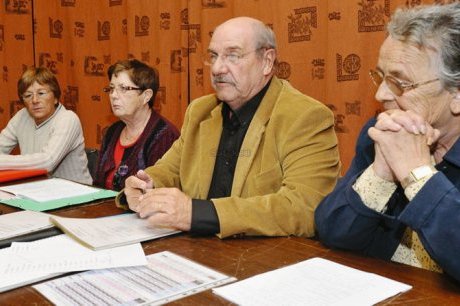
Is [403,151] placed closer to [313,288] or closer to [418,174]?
[418,174]

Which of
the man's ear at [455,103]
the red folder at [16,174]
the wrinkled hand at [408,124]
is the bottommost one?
the red folder at [16,174]

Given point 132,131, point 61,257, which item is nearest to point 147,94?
point 132,131

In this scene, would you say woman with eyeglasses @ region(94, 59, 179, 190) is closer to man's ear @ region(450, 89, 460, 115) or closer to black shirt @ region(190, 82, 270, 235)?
black shirt @ region(190, 82, 270, 235)

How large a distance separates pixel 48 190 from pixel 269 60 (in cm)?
102

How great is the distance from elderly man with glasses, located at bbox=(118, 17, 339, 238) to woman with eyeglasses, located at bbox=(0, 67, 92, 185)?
1.21 m

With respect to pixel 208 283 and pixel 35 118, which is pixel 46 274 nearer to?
pixel 208 283

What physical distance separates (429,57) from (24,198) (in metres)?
1.50

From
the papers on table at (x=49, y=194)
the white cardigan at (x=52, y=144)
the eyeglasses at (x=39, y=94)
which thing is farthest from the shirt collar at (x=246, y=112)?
the eyeglasses at (x=39, y=94)

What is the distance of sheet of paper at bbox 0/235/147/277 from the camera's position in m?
1.17

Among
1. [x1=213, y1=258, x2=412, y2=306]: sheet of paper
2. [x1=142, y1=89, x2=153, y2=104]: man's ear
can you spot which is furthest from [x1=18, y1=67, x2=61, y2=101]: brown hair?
[x1=213, y1=258, x2=412, y2=306]: sheet of paper

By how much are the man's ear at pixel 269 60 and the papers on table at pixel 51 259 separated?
939 mm

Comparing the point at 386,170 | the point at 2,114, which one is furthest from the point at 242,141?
the point at 2,114

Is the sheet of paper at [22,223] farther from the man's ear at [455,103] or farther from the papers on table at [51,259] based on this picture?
the man's ear at [455,103]

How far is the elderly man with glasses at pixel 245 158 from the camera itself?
1.45 metres
